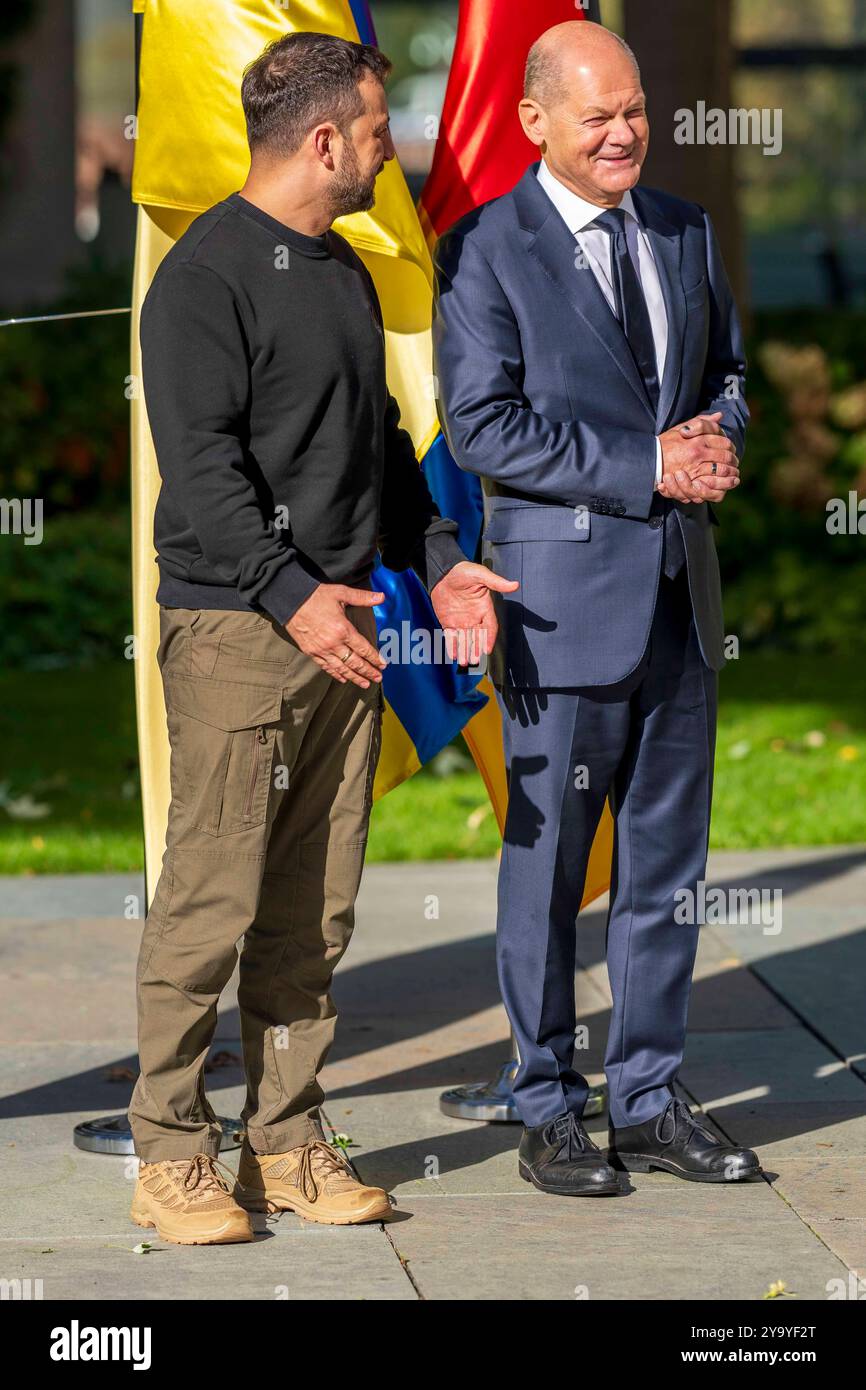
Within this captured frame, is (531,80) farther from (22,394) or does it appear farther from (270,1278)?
(22,394)

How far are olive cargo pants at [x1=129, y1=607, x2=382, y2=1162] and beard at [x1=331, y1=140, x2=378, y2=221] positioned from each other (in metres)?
0.78

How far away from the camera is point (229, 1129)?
179 inches

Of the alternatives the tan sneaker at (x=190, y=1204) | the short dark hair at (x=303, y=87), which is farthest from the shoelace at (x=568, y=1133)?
the short dark hair at (x=303, y=87)

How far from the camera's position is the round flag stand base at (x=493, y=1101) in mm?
4688

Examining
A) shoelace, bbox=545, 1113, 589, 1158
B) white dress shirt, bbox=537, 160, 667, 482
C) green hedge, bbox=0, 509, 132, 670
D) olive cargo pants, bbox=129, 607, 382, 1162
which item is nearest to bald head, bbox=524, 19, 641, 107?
white dress shirt, bbox=537, 160, 667, 482

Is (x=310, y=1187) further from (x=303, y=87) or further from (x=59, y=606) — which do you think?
(x=59, y=606)

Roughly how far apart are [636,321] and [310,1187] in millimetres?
1887

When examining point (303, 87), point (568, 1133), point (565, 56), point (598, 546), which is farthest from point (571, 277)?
point (568, 1133)

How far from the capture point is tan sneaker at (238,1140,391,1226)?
13.1 ft

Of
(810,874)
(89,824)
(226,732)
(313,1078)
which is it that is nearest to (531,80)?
(226,732)

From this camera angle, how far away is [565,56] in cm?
399

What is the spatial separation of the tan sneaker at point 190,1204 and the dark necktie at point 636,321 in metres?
1.54

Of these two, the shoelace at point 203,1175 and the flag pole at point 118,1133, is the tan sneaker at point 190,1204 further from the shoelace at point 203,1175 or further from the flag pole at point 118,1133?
the flag pole at point 118,1133

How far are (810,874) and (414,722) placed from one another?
2.65 m
